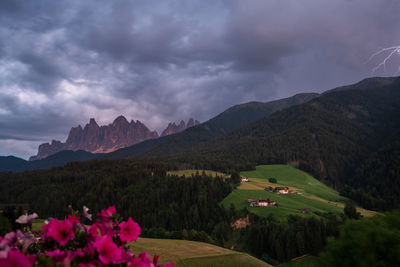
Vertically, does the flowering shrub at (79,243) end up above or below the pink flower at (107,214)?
below

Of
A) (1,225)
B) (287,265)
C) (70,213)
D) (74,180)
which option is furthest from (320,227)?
(74,180)

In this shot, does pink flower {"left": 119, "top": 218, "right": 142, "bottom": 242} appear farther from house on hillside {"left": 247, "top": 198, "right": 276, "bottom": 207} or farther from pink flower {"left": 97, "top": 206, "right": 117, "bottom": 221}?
house on hillside {"left": 247, "top": 198, "right": 276, "bottom": 207}

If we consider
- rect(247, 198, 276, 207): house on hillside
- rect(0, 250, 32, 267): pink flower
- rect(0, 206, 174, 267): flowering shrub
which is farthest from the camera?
rect(247, 198, 276, 207): house on hillside

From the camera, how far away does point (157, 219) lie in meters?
124

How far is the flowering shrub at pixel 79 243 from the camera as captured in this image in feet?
10.2

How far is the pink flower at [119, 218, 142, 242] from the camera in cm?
383

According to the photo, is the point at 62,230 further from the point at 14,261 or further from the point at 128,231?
the point at 14,261

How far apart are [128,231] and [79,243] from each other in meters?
0.74

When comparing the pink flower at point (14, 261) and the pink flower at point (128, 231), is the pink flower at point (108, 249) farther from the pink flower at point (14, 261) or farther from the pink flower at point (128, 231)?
the pink flower at point (14, 261)

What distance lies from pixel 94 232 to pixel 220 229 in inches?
4225

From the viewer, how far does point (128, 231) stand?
3.93 meters

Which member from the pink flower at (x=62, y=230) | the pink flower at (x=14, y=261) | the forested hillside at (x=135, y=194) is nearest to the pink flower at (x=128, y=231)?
the pink flower at (x=62, y=230)

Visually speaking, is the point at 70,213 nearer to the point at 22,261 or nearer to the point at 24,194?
the point at 22,261

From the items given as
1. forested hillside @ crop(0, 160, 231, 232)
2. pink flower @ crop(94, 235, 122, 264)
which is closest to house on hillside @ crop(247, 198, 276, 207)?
forested hillside @ crop(0, 160, 231, 232)
